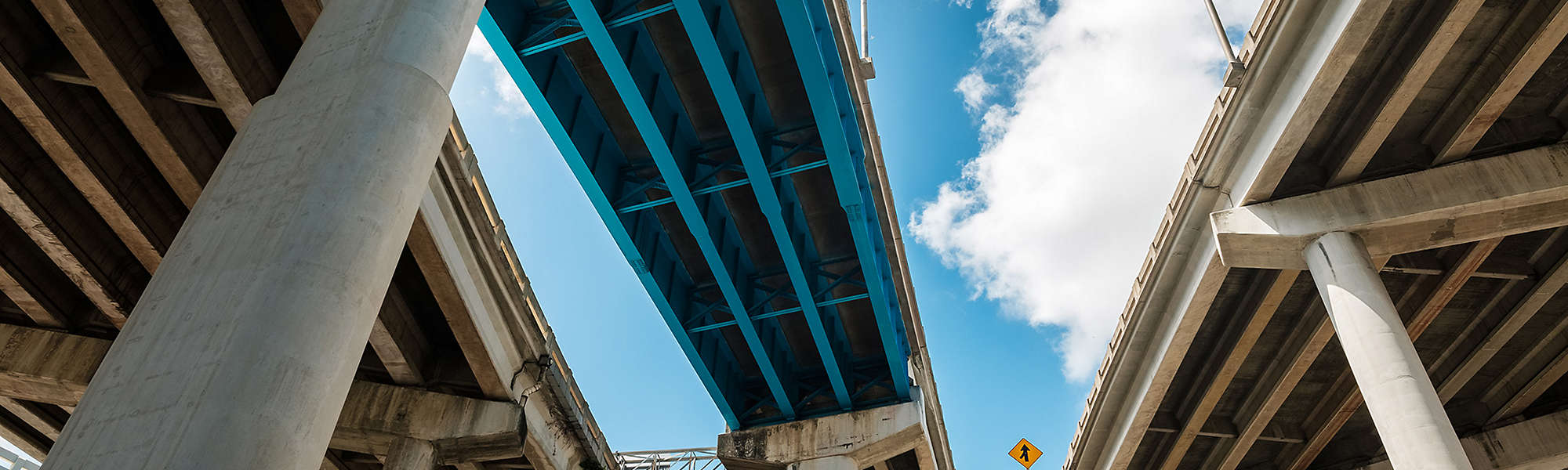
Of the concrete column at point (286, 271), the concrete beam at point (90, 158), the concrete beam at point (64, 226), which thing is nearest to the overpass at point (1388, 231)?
the concrete column at point (286, 271)

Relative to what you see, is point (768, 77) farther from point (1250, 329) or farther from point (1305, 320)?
point (1305, 320)

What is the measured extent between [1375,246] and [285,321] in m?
14.8

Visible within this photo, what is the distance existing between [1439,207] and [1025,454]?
13.2 m

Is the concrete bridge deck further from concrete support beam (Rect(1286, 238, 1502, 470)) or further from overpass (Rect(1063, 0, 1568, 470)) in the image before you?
concrete support beam (Rect(1286, 238, 1502, 470))

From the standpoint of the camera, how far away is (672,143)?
16656 millimetres

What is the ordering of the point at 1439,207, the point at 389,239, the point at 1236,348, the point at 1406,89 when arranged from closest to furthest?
the point at 389,239 → the point at 1406,89 → the point at 1439,207 → the point at 1236,348

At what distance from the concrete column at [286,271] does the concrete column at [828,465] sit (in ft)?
61.6

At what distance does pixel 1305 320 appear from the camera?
18.5 m

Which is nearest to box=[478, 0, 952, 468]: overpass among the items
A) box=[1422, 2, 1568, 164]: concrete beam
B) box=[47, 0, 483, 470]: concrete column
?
box=[47, 0, 483, 470]: concrete column

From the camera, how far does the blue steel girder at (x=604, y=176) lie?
14781mm

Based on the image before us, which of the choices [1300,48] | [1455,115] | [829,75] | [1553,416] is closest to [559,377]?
[829,75]

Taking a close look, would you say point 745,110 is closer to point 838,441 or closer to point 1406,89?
point 1406,89

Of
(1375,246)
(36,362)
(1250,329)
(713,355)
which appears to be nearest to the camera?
A: (1375,246)

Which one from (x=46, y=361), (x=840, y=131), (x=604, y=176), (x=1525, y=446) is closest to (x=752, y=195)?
(x=604, y=176)
